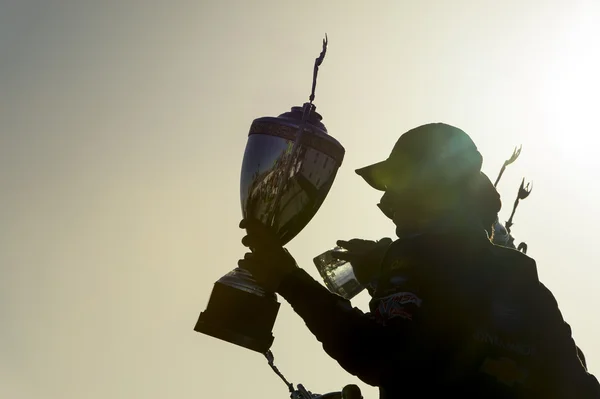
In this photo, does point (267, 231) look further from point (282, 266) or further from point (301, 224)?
point (301, 224)

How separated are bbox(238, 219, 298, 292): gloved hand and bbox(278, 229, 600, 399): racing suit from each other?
15 cm

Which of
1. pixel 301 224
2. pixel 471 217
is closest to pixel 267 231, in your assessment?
pixel 301 224

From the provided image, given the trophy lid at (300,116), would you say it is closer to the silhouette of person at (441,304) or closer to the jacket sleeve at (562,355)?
the silhouette of person at (441,304)

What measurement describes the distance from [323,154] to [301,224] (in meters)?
0.34

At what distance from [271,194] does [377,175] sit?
573mm

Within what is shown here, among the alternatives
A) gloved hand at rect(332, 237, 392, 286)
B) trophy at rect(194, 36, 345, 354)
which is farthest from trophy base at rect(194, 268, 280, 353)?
gloved hand at rect(332, 237, 392, 286)

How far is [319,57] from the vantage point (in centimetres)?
440

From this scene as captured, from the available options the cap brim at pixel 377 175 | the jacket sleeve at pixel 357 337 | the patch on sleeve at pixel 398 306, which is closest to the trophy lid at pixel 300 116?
the cap brim at pixel 377 175

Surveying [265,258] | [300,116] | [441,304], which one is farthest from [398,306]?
[300,116]

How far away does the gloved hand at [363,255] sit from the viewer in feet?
15.3

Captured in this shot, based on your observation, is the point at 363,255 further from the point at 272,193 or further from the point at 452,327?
the point at 452,327

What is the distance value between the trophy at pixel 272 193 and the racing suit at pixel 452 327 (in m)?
0.63

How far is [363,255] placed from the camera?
15.4 ft

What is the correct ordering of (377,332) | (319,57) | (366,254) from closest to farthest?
1. (377,332)
2. (319,57)
3. (366,254)
